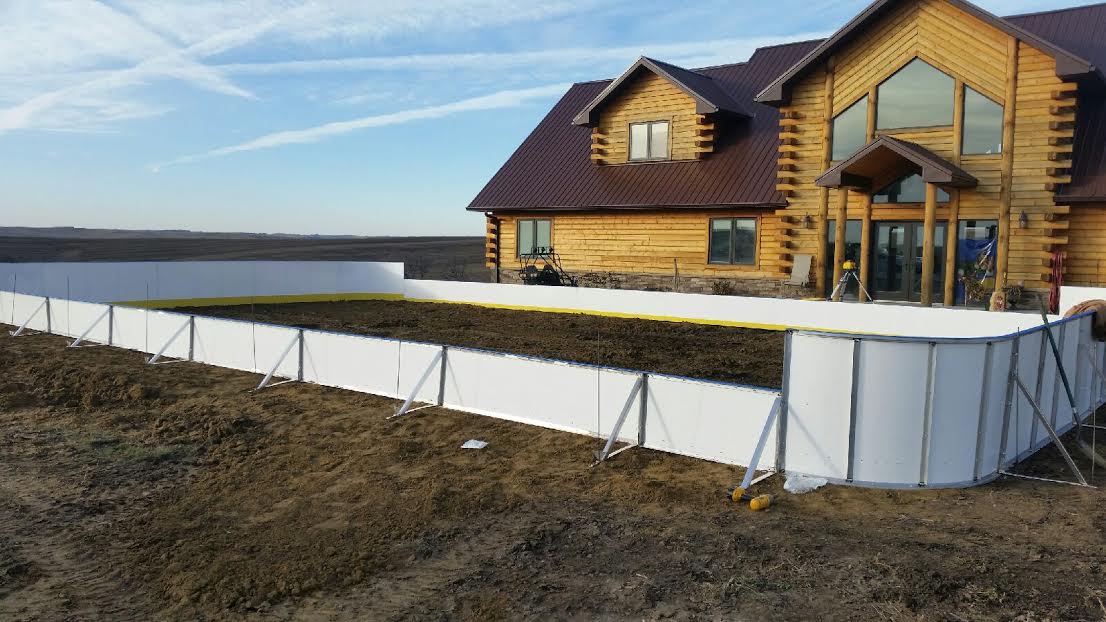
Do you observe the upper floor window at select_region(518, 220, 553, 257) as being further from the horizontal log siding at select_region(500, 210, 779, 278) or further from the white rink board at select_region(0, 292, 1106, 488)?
the white rink board at select_region(0, 292, 1106, 488)

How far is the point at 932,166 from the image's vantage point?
738 inches

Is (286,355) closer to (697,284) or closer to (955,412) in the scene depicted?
(955,412)

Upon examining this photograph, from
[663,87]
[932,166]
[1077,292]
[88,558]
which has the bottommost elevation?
[88,558]

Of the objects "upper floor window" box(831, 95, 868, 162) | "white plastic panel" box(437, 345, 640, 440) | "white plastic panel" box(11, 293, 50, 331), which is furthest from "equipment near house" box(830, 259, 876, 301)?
"white plastic panel" box(11, 293, 50, 331)

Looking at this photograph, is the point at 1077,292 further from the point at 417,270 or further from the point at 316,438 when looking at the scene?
the point at 417,270

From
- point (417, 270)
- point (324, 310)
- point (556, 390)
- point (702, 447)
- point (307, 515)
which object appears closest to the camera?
point (307, 515)

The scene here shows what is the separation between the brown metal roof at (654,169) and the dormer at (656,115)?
1.35 feet

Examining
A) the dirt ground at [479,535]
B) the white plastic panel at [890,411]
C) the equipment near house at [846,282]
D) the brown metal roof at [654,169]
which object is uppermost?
the brown metal roof at [654,169]

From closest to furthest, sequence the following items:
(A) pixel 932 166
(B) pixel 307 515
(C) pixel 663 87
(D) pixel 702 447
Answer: (B) pixel 307 515
(D) pixel 702 447
(A) pixel 932 166
(C) pixel 663 87

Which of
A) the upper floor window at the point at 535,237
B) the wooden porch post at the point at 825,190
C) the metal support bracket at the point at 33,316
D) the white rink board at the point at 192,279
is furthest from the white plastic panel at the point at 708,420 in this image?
the white rink board at the point at 192,279

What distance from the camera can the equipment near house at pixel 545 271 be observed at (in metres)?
27.6

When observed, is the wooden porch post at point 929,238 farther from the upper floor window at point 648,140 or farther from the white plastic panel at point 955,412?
the white plastic panel at point 955,412

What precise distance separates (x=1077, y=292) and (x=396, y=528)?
1502 cm

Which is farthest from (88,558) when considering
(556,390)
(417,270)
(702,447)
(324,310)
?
(417,270)
